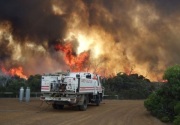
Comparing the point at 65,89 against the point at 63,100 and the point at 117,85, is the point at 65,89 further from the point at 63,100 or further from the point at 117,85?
the point at 117,85

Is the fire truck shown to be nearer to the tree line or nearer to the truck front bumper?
the truck front bumper

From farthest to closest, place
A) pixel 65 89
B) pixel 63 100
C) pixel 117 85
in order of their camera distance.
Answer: pixel 117 85
pixel 65 89
pixel 63 100

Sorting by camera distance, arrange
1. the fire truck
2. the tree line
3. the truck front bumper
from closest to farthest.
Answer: the truck front bumper, the fire truck, the tree line

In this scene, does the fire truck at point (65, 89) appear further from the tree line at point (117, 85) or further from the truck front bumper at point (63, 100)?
the tree line at point (117, 85)

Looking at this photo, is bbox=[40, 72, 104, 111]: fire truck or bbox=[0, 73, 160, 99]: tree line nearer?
bbox=[40, 72, 104, 111]: fire truck

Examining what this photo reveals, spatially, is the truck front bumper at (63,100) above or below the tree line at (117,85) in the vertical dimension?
below

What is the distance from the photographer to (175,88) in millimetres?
20109

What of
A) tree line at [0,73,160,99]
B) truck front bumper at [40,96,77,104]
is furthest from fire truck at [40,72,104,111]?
tree line at [0,73,160,99]

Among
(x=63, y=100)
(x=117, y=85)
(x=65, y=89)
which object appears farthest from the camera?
(x=117, y=85)

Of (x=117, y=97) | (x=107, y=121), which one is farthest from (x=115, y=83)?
(x=107, y=121)

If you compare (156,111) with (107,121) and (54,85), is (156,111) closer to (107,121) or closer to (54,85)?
(107,121)

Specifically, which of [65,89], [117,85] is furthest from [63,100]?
[117,85]

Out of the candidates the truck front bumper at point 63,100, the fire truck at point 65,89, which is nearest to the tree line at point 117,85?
the fire truck at point 65,89

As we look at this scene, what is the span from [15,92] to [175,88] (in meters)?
26.0
